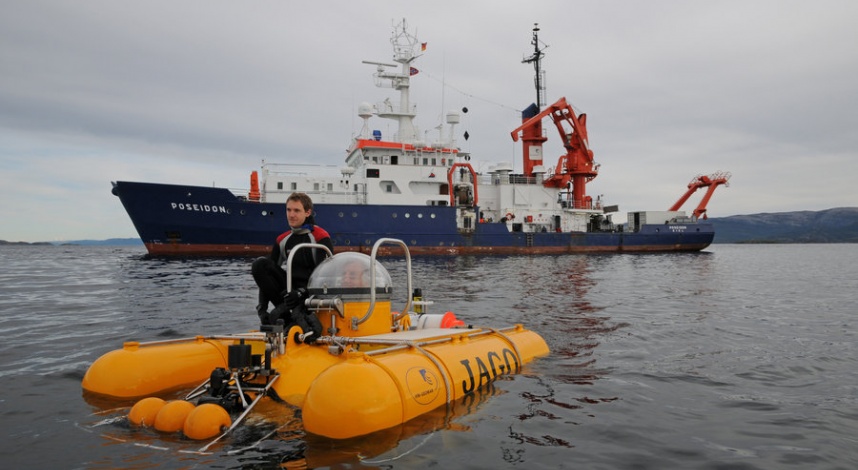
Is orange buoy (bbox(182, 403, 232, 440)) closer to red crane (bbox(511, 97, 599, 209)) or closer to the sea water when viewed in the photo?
the sea water

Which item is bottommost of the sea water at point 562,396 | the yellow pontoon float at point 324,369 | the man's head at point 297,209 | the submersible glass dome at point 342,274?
the sea water at point 562,396

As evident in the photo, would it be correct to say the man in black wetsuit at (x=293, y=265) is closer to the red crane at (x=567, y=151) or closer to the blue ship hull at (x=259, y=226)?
the blue ship hull at (x=259, y=226)

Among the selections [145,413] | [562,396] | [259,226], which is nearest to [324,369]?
[145,413]

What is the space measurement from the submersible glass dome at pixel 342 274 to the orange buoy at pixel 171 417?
172 centimetres

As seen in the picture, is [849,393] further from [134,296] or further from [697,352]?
[134,296]

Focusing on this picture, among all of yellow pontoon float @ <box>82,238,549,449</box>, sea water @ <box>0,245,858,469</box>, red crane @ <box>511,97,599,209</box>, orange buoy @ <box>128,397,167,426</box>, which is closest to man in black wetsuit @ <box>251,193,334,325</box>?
yellow pontoon float @ <box>82,238,549,449</box>

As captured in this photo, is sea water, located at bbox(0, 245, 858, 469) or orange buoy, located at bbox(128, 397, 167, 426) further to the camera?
orange buoy, located at bbox(128, 397, 167, 426)

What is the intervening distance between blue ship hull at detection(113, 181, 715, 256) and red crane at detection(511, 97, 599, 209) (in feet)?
19.9

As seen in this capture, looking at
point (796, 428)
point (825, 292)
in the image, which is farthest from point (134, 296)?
point (825, 292)

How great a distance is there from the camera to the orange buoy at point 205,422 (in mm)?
4422

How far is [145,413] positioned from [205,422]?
0.73 metres

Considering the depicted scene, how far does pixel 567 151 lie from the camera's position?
42969 mm

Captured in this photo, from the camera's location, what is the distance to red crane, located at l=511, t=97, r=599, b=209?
137 feet

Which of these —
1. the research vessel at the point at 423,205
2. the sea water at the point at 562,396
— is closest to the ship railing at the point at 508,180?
the research vessel at the point at 423,205
